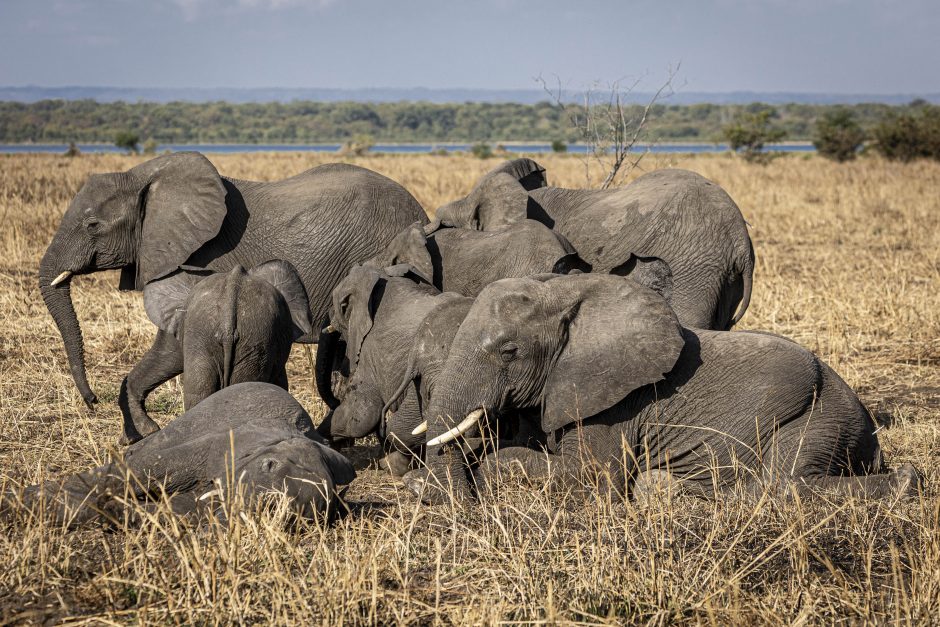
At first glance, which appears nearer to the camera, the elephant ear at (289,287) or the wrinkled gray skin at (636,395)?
the wrinkled gray skin at (636,395)

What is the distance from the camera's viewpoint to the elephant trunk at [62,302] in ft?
24.0

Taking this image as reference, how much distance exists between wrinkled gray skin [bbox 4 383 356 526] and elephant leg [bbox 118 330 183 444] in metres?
1.53

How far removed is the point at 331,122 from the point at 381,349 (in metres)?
123

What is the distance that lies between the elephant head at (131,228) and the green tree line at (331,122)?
313 ft

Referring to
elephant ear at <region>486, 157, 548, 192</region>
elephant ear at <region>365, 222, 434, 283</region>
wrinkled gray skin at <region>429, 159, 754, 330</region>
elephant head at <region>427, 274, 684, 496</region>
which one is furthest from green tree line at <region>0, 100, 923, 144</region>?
elephant head at <region>427, 274, 684, 496</region>

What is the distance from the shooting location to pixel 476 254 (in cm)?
672

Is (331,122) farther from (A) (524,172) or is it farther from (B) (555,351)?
(B) (555,351)

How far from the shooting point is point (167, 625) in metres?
3.41

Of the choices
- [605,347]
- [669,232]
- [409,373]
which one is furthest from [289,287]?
[669,232]

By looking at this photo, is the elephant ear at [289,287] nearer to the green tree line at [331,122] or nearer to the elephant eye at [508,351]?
the elephant eye at [508,351]

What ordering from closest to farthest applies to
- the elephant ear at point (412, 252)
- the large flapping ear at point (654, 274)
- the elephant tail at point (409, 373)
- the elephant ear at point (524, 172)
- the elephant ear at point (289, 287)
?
the elephant tail at point (409, 373), the elephant ear at point (289, 287), the elephant ear at point (412, 252), the large flapping ear at point (654, 274), the elephant ear at point (524, 172)

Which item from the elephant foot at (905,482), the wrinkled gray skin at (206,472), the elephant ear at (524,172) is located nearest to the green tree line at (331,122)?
the elephant ear at (524,172)

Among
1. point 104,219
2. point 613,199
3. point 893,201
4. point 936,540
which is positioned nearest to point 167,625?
point 936,540

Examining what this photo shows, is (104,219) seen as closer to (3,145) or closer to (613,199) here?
(613,199)
